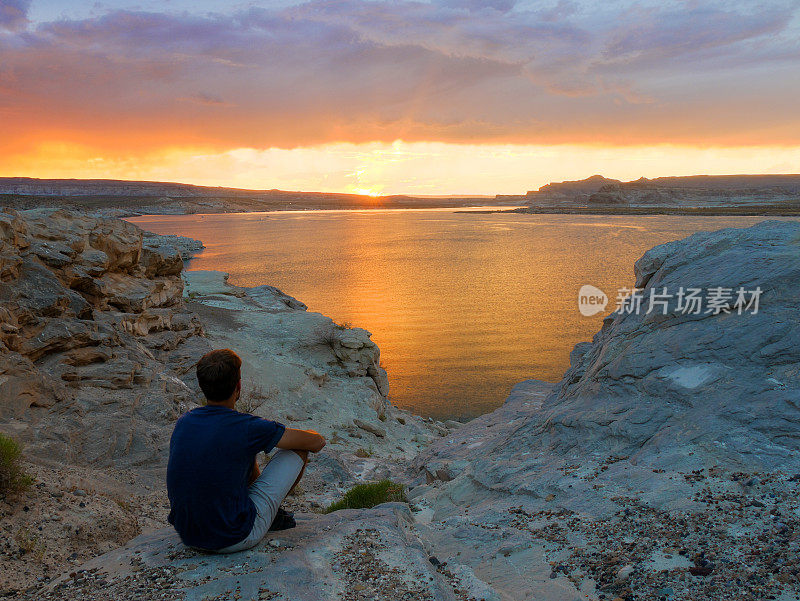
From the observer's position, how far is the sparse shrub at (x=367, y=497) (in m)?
6.69

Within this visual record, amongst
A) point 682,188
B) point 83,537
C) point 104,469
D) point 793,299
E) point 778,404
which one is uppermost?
point 682,188

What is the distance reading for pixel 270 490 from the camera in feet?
14.0

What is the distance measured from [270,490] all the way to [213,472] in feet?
1.80

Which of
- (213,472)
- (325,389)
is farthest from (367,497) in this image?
(325,389)

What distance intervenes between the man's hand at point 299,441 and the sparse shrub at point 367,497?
8.79 feet

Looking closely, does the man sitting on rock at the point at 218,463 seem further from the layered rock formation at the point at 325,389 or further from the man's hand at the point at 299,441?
the layered rock formation at the point at 325,389

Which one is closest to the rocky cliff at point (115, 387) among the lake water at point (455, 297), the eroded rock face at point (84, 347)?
the eroded rock face at point (84, 347)

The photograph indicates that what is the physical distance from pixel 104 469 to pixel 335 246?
2396 inches

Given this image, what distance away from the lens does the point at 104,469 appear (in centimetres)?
698

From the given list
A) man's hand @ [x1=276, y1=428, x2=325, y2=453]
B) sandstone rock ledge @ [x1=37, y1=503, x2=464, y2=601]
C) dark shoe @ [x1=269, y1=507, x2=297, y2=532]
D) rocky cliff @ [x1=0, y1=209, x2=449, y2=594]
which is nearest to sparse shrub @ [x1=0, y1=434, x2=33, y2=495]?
rocky cliff @ [x1=0, y1=209, x2=449, y2=594]

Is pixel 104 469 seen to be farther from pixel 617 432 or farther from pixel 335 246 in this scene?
pixel 335 246

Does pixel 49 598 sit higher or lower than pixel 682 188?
lower

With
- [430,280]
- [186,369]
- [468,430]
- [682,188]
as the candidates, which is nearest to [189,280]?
[430,280]

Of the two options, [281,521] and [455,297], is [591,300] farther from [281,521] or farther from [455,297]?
[281,521]
